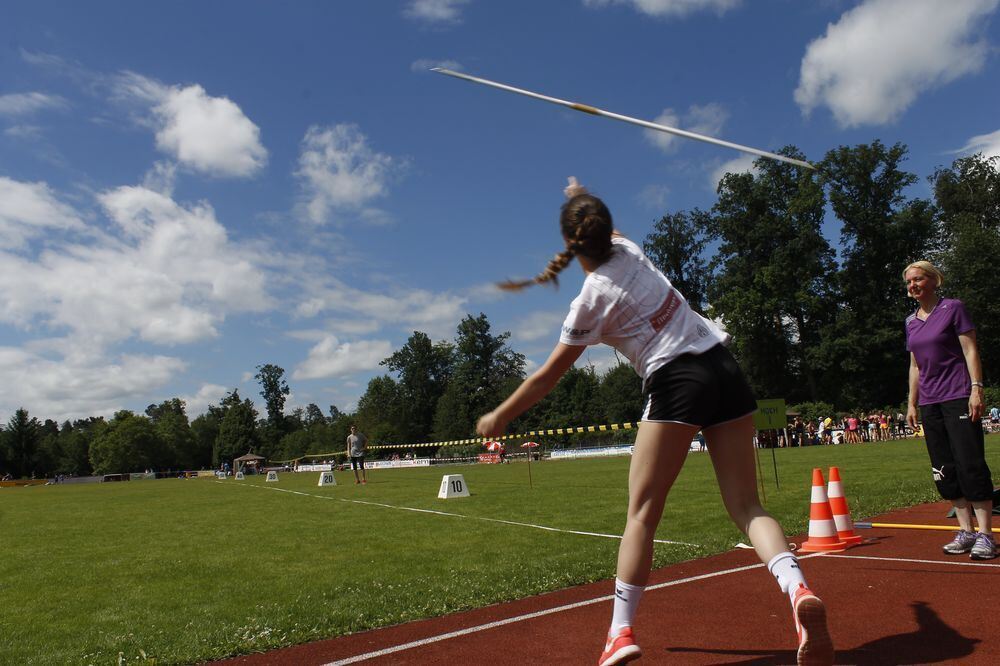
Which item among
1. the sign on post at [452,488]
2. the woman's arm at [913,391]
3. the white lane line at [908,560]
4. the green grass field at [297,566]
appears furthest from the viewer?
the sign on post at [452,488]

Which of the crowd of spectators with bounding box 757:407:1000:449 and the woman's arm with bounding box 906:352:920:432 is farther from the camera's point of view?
the crowd of spectators with bounding box 757:407:1000:449

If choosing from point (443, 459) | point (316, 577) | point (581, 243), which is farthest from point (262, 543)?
point (443, 459)

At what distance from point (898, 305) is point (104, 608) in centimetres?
6392

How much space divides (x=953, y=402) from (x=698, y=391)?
11.9 ft

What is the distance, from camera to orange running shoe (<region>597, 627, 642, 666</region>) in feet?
10.3

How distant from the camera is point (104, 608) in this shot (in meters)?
5.82

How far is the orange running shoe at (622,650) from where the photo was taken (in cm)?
315

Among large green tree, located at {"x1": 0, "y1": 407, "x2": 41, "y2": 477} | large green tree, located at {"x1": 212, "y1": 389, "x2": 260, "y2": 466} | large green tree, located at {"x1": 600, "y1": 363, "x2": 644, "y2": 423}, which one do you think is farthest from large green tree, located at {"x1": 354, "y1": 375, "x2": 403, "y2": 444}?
large green tree, located at {"x1": 0, "y1": 407, "x2": 41, "y2": 477}

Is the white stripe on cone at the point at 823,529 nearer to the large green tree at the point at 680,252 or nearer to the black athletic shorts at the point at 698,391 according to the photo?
the black athletic shorts at the point at 698,391

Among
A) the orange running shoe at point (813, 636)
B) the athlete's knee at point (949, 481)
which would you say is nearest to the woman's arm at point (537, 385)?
the orange running shoe at point (813, 636)

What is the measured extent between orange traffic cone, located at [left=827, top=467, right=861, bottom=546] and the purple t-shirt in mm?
1314

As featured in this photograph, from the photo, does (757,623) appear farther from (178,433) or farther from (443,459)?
(178,433)

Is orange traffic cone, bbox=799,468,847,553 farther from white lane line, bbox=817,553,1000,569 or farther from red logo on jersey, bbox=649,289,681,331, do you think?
red logo on jersey, bbox=649,289,681,331

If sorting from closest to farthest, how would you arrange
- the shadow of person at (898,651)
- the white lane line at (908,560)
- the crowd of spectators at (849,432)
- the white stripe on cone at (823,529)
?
the shadow of person at (898,651) → the white lane line at (908,560) → the white stripe on cone at (823,529) → the crowd of spectators at (849,432)
